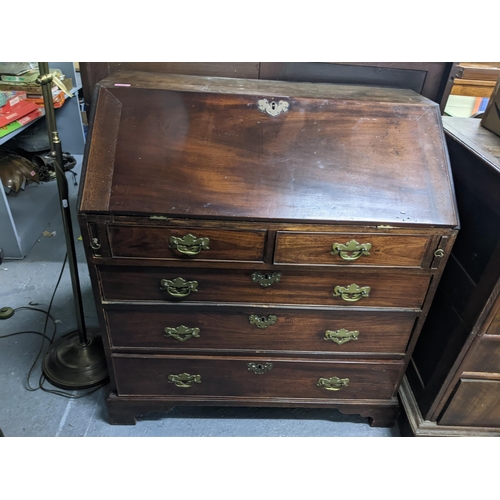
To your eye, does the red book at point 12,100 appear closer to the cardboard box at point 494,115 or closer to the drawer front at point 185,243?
the drawer front at point 185,243

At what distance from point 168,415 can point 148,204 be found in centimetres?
96

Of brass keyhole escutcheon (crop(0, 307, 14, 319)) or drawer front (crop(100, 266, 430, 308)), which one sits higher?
drawer front (crop(100, 266, 430, 308))

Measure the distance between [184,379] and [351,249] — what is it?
768mm

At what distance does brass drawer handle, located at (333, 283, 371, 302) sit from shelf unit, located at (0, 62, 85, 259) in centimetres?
192

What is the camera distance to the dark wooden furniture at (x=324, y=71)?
56.5 inches

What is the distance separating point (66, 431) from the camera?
4.93ft

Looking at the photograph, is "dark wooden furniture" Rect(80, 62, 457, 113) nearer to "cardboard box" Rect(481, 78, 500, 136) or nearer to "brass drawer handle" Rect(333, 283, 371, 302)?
"cardboard box" Rect(481, 78, 500, 136)

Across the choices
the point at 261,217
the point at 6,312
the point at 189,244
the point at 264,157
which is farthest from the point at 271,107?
the point at 6,312

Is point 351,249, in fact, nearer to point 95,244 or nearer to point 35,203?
point 95,244

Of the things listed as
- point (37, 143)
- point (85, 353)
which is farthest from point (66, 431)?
point (37, 143)

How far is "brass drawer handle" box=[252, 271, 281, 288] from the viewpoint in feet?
3.91

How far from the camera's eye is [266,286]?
1.21 metres

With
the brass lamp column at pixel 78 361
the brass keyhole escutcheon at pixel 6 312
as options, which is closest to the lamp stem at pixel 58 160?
the brass lamp column at pixel 78 361

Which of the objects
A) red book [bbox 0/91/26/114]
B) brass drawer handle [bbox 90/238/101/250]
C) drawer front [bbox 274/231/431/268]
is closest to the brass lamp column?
brass drawer handle [bbox 90/238/101/250]
